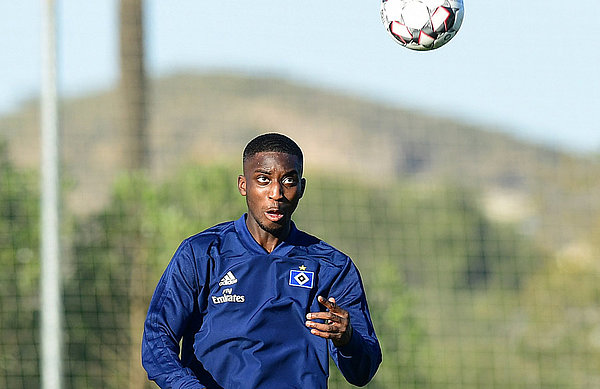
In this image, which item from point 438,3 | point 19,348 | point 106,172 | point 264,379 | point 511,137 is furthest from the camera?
point 511,137

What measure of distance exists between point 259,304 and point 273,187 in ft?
1.41

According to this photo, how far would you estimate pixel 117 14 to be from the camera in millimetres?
12672

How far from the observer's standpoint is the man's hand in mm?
3797

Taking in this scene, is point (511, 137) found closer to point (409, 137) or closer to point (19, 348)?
point (409, 137)

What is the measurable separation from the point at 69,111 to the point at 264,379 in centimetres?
1242

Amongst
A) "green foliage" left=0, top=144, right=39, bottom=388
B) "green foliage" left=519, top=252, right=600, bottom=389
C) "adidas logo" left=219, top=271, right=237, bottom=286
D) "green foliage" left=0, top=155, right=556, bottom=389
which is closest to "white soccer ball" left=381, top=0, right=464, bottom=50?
"adidas logo" left=219, top=271, right=237, bottom=286

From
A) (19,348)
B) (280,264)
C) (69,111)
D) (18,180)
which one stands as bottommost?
(19,348)

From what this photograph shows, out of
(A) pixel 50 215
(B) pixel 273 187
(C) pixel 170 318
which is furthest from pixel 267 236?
(A) pixel 50 215

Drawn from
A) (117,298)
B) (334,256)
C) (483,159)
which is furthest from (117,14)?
(334,256)

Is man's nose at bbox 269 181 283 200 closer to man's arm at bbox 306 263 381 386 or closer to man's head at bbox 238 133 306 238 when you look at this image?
man's head at bbox 238 133 306 238

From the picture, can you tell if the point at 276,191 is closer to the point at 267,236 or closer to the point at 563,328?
the point at 267,236

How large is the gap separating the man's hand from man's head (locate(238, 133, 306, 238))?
0.43 meters

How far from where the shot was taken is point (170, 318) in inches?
157

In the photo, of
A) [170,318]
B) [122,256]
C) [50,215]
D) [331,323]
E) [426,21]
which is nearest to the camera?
[331,323]
